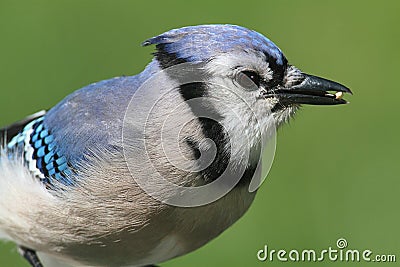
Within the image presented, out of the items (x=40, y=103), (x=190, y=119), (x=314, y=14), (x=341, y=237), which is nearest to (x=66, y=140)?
(x=190, y=119)

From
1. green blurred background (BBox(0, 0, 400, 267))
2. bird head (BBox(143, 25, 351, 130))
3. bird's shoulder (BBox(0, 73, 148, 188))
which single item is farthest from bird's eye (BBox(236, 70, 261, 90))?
green blurred background (BBox(0, 0, 400, 267))

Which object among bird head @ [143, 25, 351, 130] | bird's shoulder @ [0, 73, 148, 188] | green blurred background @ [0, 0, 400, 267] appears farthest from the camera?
green blurred background @ [0, 0, 400, 267]

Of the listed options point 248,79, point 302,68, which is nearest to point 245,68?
point 248,79

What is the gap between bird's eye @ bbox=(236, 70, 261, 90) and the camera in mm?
2256

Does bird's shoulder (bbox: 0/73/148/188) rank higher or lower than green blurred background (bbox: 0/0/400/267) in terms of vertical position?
lower

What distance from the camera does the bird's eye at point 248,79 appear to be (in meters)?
2.26

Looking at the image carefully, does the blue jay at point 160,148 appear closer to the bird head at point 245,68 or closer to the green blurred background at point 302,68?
the bird head at point 245,68

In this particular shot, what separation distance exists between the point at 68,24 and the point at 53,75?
1.48 ft

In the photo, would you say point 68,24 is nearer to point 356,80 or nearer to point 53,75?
point 53,75

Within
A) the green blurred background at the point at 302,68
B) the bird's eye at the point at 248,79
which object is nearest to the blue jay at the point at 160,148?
the bird's eye at the point at 248,79

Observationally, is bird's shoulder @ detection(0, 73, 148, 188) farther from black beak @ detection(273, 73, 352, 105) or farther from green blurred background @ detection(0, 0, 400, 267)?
green blurred background @ detection(0, 0, 400, 267)

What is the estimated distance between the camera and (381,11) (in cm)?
478

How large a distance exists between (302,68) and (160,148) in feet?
7.01

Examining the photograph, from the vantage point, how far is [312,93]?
231cm
